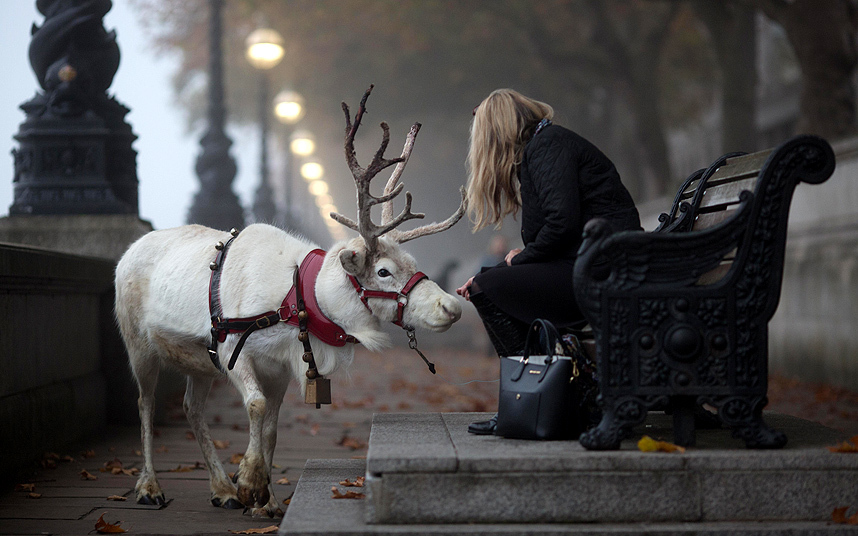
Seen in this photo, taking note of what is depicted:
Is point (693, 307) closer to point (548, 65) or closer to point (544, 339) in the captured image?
point (544, 339)

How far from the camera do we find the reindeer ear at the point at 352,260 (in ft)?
16.8

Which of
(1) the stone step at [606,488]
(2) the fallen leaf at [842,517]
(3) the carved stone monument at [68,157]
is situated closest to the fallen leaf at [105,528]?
(1) the stone step at [606,488]

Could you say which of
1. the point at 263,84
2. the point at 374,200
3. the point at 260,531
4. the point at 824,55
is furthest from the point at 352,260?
the point at 263,84

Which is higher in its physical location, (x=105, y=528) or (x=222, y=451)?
(x=105, y=528)

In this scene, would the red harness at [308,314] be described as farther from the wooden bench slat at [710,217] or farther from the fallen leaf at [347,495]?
the wooden bench slat at [710,217]

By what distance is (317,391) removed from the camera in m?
A: 5.19

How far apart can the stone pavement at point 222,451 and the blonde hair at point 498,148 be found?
48.6 inches

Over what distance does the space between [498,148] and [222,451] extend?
3589 millimetres

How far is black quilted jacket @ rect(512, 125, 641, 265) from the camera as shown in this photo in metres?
5.10

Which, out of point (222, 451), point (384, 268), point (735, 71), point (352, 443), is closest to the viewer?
point (384, 268)

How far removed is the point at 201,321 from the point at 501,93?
2174 millimetres

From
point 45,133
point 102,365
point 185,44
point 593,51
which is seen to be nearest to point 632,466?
point 102,365

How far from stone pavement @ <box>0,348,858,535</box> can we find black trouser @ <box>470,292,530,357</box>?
830 millimetres

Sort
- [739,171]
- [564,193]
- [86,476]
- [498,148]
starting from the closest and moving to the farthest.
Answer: [739,171]
[564,193]
[498,148]
[86,476]
